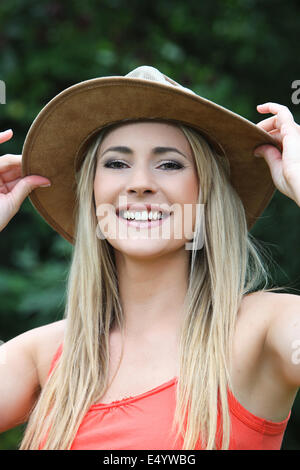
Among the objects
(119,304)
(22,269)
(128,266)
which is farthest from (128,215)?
(22,269)

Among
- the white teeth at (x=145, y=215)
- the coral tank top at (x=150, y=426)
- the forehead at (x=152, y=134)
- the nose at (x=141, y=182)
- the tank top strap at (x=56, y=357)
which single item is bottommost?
the coral tank top at (x=150, y=426)

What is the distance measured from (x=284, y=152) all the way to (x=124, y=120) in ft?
2.03

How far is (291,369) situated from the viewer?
6.91ft

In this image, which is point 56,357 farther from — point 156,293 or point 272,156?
point 272,156

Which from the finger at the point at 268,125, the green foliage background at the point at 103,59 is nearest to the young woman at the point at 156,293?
the finger at the point at 268,125

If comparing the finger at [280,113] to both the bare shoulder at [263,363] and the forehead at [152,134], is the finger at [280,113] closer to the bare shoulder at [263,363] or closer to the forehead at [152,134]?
the forehead at [152,134]

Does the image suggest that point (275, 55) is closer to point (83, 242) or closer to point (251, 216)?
point (251, 216)

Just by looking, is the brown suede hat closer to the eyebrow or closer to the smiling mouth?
the eyebrow

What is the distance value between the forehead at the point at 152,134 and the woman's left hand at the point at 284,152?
1.00 ft

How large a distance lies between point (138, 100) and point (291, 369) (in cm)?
107

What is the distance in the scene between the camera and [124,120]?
2.48m

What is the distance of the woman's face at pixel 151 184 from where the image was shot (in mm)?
2420

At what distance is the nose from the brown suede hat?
20 cm
